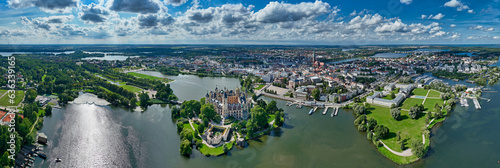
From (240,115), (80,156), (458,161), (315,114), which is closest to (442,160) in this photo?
(458,161)

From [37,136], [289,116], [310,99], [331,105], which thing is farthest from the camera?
[310,99]

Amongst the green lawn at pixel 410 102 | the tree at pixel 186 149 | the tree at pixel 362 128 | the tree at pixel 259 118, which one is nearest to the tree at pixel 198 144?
the tree at pixel 186 149

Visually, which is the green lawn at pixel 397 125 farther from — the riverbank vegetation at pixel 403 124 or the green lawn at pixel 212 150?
the green lawn at pixel 212 150

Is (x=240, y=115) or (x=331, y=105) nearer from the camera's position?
(x=240, y=115)

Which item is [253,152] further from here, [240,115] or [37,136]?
[37,136]

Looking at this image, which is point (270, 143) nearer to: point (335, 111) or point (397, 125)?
point (335, 111)

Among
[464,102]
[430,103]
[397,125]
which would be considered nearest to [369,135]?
[397,125]

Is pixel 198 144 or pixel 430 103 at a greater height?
pixel 430 103
